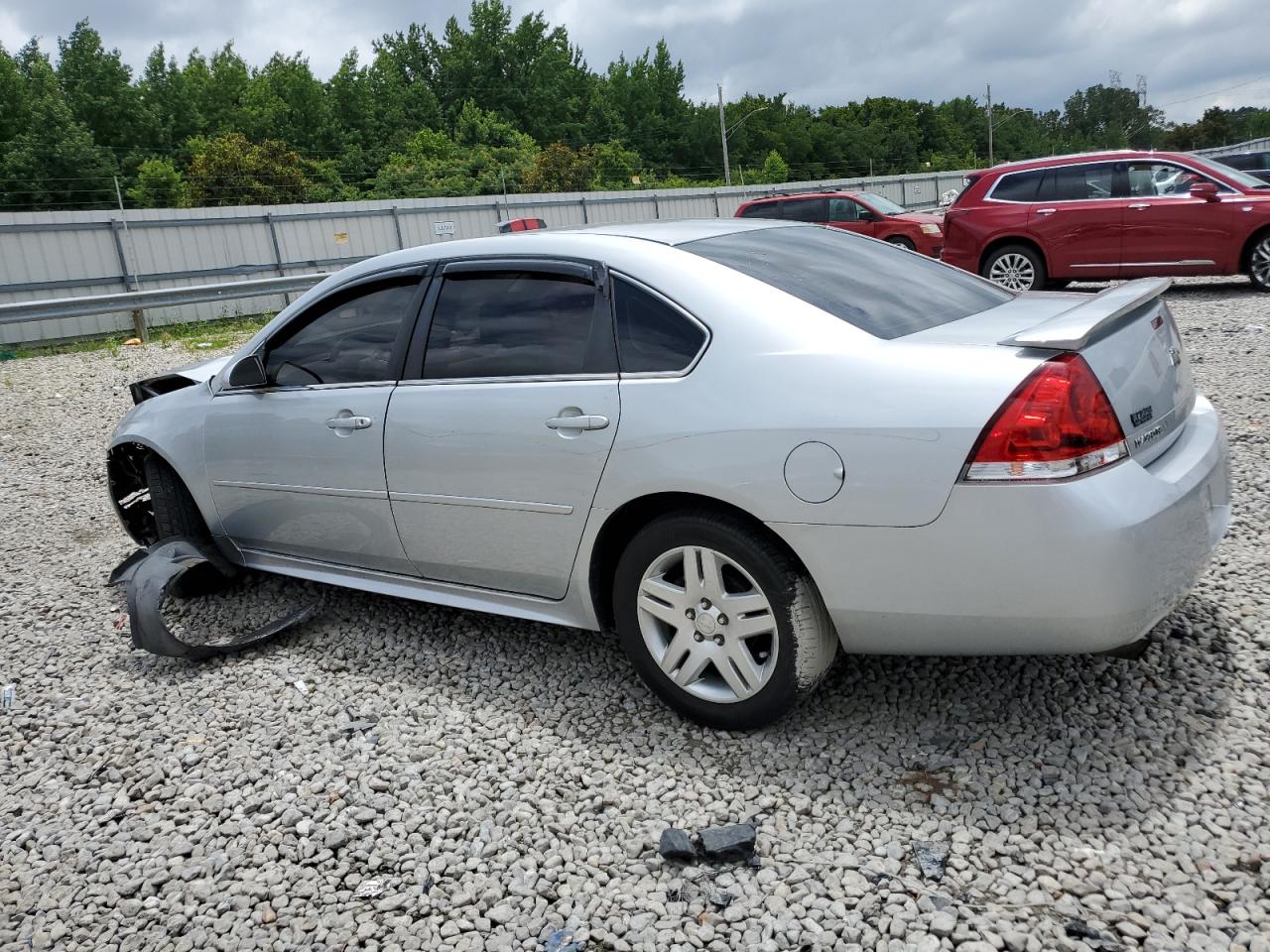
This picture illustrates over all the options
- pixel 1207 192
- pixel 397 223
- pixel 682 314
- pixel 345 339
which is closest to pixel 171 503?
pixel 345 339

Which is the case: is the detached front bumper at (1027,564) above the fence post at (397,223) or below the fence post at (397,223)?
below

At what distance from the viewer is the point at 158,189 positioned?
46781mm

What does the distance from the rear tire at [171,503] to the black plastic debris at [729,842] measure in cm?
320

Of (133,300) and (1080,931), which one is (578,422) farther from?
(133,300)

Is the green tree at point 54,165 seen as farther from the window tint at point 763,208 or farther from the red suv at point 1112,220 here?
the red suv at point 1112,220

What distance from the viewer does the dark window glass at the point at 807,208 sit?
19.5 m

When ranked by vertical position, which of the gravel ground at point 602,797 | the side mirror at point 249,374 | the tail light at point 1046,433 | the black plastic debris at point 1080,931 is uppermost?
the side mirror at point 249,374

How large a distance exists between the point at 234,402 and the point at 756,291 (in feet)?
8.18

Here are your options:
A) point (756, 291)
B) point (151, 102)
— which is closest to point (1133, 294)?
point (756, 291)

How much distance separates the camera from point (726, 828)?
8.95 feet

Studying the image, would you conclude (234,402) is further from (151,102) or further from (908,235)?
(151,102)

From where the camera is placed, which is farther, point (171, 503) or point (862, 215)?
point (862, 215)

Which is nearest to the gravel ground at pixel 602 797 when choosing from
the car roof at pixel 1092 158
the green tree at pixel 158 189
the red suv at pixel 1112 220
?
the red suv at pixel 1112 220

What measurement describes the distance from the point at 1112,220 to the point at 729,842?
36.5 ft
